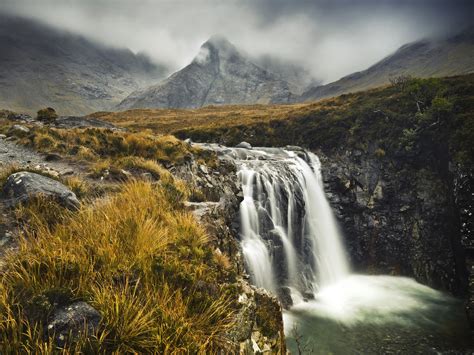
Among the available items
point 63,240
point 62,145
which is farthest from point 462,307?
point 62,145

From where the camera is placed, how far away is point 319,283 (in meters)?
18.1

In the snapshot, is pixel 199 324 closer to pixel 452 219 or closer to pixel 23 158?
pixel 23 158

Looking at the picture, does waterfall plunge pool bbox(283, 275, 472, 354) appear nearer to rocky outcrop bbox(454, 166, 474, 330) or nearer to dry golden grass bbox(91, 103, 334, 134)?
rocky outcrop bbox(454, 166, 474, 330)

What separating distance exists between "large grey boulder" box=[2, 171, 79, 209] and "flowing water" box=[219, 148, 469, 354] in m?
9.13

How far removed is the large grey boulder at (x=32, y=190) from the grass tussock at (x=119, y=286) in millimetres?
551

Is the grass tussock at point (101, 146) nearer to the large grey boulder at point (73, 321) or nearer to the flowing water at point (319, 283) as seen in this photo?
the flowing water at point (319, 283)

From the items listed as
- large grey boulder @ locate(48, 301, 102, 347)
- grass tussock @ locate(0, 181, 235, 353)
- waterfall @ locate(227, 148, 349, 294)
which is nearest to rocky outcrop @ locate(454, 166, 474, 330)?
waterfall @ locate(227, 148, 349, 294)

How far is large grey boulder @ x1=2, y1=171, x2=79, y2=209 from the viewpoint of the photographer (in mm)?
5355

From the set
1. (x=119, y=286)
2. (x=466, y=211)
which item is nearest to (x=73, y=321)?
(x=119, y=286)

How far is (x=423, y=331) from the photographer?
42.9ft

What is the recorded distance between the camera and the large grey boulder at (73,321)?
9.04 ft

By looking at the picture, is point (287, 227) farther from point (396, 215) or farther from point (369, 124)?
point (369, 124)

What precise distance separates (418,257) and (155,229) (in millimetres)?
22232

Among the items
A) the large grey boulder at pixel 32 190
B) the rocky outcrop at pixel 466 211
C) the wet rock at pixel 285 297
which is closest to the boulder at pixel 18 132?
the large grey boulder at pixel 32 190
